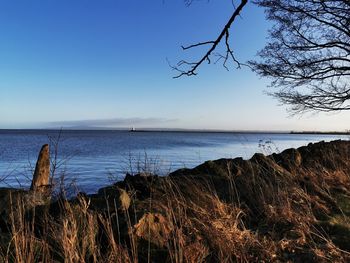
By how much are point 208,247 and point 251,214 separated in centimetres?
203

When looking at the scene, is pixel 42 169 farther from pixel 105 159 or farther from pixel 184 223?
pixel 105 159

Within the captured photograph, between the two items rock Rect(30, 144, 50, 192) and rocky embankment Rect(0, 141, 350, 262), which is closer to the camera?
rocky embankment Rect(0, 141, 350, 262)

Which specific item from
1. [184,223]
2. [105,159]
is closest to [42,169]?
[184,223]

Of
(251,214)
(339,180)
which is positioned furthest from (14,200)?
(339,180)

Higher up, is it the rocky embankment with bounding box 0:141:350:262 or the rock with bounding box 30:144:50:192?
the rock with bounding box 30:144:50:192

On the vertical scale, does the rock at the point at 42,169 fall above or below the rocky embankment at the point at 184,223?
above

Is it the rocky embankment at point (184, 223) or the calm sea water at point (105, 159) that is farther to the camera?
the calm sea water at point (105, 159)

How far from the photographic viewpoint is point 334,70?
49.7 ft

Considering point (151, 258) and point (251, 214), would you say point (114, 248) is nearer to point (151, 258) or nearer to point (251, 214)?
point (151, 258)

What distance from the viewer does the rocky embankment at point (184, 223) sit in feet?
13.9

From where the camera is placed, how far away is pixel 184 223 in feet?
17.1

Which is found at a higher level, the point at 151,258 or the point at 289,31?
the point at 289,31

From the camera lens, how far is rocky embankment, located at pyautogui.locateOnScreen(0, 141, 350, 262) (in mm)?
4223

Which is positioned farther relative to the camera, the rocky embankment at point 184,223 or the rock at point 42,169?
the rock at point 42,169
